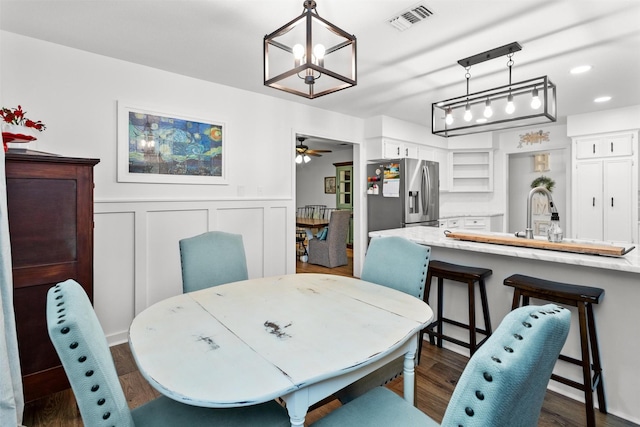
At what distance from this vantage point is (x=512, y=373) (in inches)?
22.2

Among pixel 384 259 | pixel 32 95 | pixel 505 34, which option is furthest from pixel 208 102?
pixel 505 34

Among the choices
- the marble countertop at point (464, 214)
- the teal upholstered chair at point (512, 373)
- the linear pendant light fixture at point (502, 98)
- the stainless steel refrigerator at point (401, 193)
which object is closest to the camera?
the teal upholstered chair at point (512, 373)

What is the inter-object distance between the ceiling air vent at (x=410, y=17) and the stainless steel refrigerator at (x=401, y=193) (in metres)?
2.38

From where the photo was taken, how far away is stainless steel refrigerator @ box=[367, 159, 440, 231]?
4559 mm

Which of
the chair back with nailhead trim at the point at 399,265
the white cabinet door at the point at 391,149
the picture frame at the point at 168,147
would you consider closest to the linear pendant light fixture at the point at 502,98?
the chair back with nailhead trim at the point at 399,265

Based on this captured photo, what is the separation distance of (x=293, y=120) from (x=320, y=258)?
2.64 meters

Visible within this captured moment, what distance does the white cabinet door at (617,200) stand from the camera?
14.6 ft

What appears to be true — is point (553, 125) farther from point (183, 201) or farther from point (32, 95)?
point (32, 95)

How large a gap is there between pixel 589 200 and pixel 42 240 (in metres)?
6.24

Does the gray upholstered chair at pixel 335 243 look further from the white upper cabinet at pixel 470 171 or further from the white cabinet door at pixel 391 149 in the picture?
the white upper cabinet at pixel 470 171

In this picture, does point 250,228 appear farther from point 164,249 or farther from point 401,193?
point 401,193

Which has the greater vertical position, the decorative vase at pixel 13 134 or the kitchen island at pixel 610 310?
the decorative vase at pixel 13 134

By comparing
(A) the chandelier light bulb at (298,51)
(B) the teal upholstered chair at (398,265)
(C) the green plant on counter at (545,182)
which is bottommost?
(B) the teal upholstered chair at (398,265)

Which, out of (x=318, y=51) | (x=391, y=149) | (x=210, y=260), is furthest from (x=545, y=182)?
(x=210, y=260)
